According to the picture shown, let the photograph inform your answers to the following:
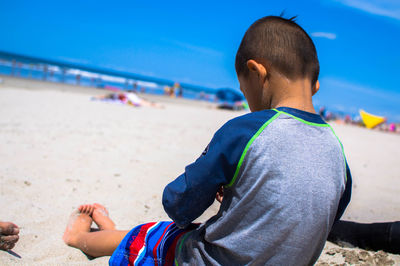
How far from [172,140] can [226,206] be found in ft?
15.9

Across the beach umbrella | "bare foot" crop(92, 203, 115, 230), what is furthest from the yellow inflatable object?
"bare foot" crop(92, 203, 115, 230)

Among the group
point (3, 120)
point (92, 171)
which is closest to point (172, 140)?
point (92, 171)

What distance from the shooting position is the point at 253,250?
1.27 metres

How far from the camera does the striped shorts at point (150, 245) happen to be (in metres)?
1.58

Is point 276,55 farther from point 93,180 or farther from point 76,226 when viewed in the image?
point 93,180

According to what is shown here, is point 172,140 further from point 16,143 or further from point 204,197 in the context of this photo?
point 204,197

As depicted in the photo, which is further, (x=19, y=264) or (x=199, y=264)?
(x=19, y=264)

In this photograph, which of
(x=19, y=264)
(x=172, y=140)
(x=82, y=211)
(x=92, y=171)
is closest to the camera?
(x=19, y=264)

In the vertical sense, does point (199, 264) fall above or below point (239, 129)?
below

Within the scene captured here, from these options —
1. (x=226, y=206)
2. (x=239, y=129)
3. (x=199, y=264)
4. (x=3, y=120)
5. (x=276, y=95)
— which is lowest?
(x=3, y=120)

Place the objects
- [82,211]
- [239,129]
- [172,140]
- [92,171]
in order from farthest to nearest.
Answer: [172,140] → [92,171] → [82,211] → [239,129]

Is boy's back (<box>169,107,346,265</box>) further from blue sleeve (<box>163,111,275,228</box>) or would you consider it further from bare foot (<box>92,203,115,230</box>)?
bare foot (<box>92,203,115,230</box>)

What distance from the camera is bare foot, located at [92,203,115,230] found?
2.43 metres

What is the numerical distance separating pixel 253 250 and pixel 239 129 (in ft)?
1.48
